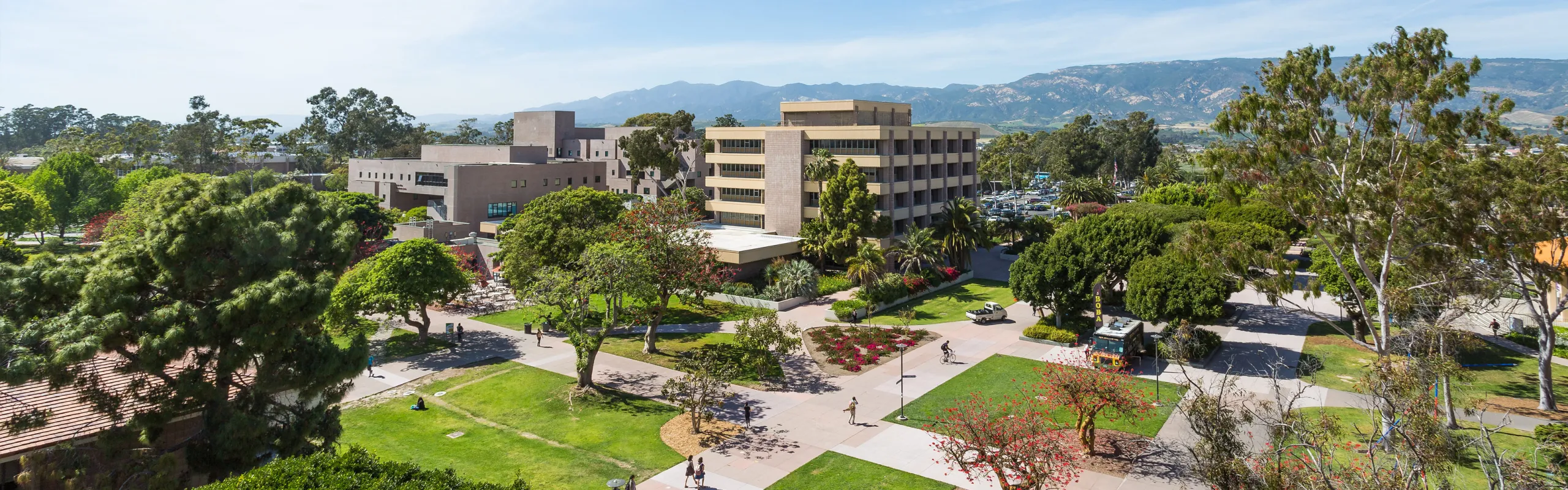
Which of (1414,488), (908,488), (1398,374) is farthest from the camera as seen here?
(908,488)

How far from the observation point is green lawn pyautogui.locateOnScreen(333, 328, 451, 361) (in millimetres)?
43500

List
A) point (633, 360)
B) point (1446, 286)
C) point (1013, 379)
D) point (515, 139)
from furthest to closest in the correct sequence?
point (515, 139), point (633, 360), point (1013, 379), point (1446, 286)

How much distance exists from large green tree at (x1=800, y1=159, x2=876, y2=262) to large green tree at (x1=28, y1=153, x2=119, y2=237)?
256 ft

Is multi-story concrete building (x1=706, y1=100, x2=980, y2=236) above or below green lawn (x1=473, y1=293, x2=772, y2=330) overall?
above

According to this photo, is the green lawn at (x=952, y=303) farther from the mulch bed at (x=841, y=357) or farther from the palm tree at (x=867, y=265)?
the mulch bed at (x=841, y=357)

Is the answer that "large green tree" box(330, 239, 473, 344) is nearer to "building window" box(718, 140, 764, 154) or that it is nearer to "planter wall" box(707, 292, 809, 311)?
"planter wall" box(707, 292, 809, 311)

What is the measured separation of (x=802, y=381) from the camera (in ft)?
127

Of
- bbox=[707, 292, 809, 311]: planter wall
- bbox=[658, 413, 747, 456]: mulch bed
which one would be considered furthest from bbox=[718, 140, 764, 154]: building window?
bbox=[658, 413, 747, 456]: mulch bed

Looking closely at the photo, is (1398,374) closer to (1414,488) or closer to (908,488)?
(1414,488)

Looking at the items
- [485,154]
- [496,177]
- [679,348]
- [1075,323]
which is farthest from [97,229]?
[1075,323]

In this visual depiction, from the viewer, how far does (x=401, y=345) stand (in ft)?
151

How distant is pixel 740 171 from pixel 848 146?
36.5ft

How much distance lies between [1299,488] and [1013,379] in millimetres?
22431

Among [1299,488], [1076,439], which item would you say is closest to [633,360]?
[1076,439]
